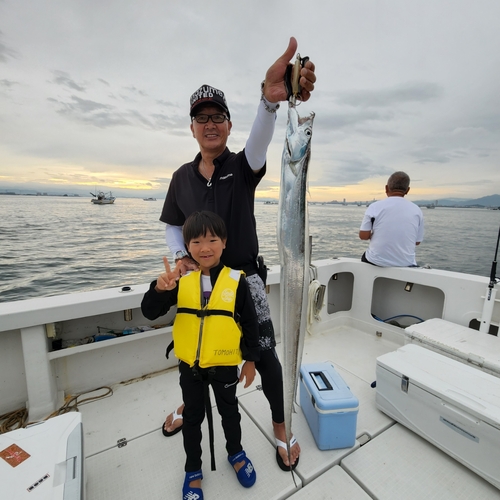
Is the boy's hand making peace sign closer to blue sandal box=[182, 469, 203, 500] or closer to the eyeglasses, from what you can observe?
the eyeglasses

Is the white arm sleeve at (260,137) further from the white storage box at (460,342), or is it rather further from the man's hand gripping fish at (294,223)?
the white storage box at (460,342)

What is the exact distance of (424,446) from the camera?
6.63 feet

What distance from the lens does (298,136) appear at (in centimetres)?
111

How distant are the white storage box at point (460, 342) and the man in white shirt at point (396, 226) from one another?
98 cm

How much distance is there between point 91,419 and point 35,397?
46 centimetres

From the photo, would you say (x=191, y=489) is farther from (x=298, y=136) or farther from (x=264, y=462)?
(x=298, y=136)

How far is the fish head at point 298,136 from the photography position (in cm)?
111

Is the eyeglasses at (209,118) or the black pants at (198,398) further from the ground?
the eyeglasses at (209,118)

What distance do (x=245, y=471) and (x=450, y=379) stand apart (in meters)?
1.49

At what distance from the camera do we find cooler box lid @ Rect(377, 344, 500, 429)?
5.65ft

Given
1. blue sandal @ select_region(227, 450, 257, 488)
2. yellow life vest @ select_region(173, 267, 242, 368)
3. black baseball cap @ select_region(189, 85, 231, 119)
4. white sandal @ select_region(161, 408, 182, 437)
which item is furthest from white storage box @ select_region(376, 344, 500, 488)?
black baseball cap @ select_region(189, 85, 231, 119)

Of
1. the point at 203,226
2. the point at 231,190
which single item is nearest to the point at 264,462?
the point at 203,226

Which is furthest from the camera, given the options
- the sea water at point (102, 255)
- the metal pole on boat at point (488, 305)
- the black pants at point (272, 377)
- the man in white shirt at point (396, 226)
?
the sea water at point (102, 255)

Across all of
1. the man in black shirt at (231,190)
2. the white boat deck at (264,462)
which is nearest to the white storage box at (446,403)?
the white boat deck at (264,462)
